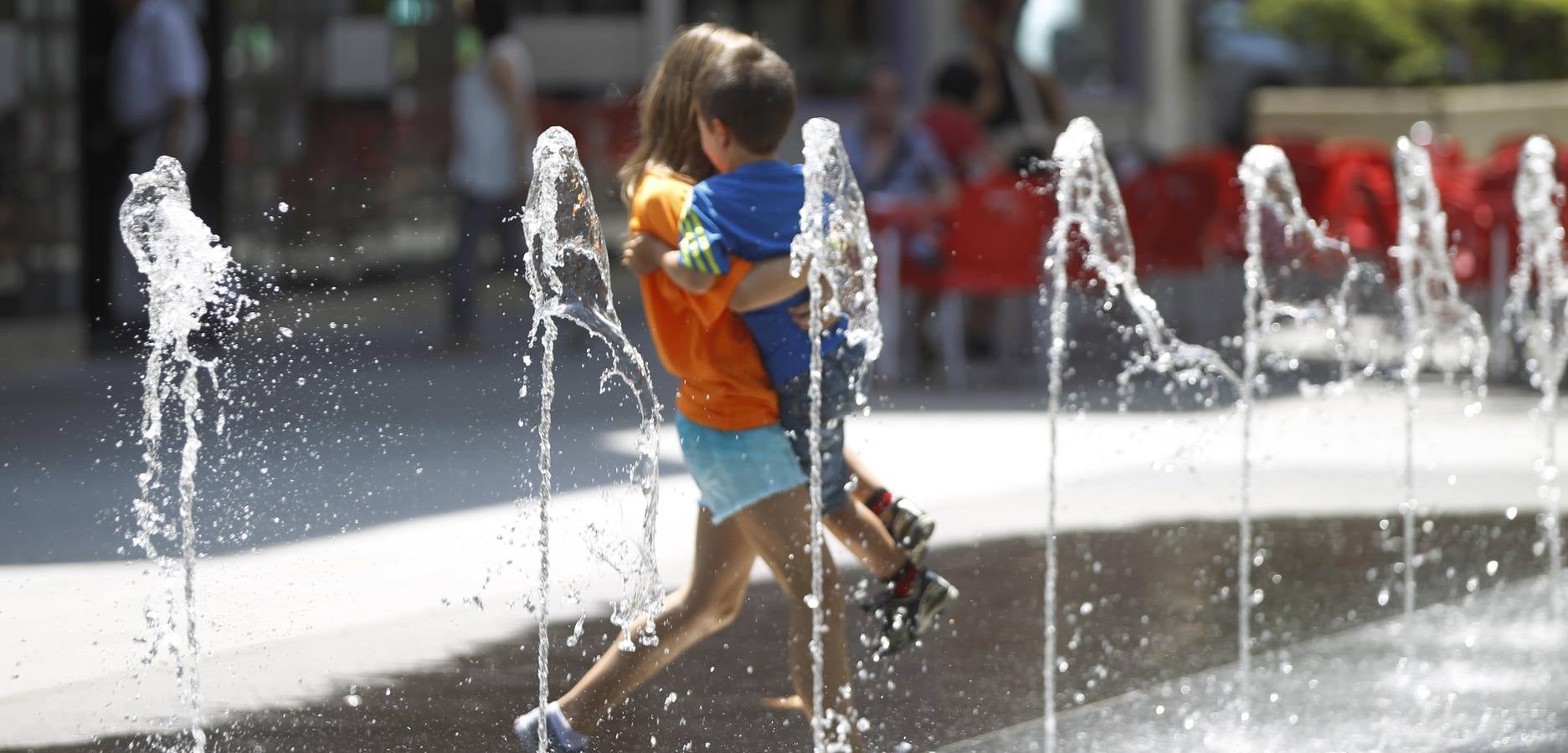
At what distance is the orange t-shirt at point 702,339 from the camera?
3936 mm

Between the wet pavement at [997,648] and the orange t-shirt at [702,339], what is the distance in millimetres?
844

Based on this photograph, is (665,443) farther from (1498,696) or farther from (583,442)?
(1498,696)

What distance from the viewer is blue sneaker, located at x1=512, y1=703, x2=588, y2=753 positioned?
4148mm

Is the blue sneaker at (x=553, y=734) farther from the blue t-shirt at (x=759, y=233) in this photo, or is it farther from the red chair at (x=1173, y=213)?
the red chair at (x=1173, y=213)

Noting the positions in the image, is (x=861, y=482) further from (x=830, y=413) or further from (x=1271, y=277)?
(x=1271, y=277)

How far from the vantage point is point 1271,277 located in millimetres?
8539

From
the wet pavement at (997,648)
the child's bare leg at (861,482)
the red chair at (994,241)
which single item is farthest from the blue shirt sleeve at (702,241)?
the red chair at (994,241)

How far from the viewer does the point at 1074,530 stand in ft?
22.6

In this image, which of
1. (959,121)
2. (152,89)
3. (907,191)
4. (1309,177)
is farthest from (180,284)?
(1309,177)

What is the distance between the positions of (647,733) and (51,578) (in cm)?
164

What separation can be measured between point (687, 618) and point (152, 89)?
7071 mm

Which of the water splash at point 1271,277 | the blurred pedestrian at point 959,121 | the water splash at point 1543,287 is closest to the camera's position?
the water splash at point 1271,277

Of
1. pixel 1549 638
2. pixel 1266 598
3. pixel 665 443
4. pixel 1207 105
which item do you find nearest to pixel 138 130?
pixel 665 443

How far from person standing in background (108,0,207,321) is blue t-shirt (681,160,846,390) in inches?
269
